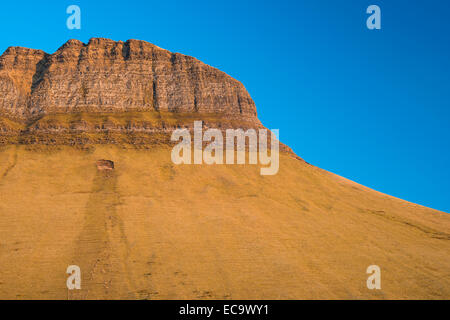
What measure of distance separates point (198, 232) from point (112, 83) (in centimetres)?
4507

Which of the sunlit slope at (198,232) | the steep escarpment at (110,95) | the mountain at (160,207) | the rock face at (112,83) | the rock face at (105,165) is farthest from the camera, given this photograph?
the rock face at (112,83)

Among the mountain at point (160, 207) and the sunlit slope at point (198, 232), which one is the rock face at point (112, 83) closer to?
the mountain at point (160, 207)

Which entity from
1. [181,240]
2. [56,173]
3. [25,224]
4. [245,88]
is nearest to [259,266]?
[181,240]

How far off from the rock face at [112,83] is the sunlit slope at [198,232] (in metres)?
14.4

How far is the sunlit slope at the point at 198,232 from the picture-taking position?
1470 inches

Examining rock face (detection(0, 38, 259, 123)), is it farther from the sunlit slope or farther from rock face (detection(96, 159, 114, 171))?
rock face (detection(96, 159, 114, 171))

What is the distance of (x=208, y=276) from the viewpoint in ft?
126

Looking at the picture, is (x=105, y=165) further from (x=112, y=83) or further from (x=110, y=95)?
(x=112, y=83)

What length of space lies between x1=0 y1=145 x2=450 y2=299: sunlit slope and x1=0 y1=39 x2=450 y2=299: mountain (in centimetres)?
20

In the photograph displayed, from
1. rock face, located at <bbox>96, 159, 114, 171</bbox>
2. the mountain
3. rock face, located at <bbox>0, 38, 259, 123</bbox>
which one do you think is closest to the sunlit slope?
the mountain

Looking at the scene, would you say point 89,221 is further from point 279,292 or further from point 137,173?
point 279,292

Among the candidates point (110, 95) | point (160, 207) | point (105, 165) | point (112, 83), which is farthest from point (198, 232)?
point (112, 83)

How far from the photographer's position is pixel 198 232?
47.8 m

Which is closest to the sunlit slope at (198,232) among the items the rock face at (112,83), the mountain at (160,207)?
the mountain at (160,207)
